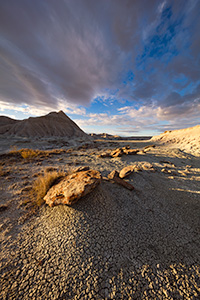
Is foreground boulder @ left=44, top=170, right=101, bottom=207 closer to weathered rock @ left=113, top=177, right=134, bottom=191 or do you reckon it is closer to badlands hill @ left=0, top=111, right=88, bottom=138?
weathered rock @ left=113, top=177, right=134, bottom=191

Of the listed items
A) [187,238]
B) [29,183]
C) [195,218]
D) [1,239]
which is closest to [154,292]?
[187,238]

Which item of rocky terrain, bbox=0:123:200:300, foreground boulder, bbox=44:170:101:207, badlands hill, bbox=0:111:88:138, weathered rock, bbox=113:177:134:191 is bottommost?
rocky terrain, bbox=0:123:200:300

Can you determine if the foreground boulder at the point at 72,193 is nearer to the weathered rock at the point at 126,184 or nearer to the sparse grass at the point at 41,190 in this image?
the sparse grass at the point at 41,190

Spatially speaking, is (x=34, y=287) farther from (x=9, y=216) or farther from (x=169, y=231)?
(x=169, y=231)

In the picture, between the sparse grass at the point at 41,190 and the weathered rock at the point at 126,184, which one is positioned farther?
the weathered rock at the point at 126,184

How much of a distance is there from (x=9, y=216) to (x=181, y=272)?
3.99 metres

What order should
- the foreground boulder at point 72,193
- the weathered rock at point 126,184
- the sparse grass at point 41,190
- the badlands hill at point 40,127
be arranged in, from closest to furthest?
1. the foreground boulder at point 72,193
2. the sparse grass at point 41,190
3. the weathered rock at point 126,184
4. the badlands hill at point 40,127

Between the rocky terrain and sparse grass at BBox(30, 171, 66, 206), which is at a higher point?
sparse grass at BBox(30, 171, 66, 206)

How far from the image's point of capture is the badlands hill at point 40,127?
3950cm

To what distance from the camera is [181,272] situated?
186 cm

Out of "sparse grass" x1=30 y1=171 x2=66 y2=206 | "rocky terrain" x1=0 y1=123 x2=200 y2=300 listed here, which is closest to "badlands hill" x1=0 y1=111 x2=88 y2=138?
"sparse grass" x1=30 y1=171 x2=66 y2=206

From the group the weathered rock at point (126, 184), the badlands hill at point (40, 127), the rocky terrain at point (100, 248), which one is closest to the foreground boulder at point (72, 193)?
the rocky terrain at point (100, 248)

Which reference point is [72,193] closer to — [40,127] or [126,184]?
[126,184]

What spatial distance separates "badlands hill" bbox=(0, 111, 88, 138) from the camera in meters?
39.5
